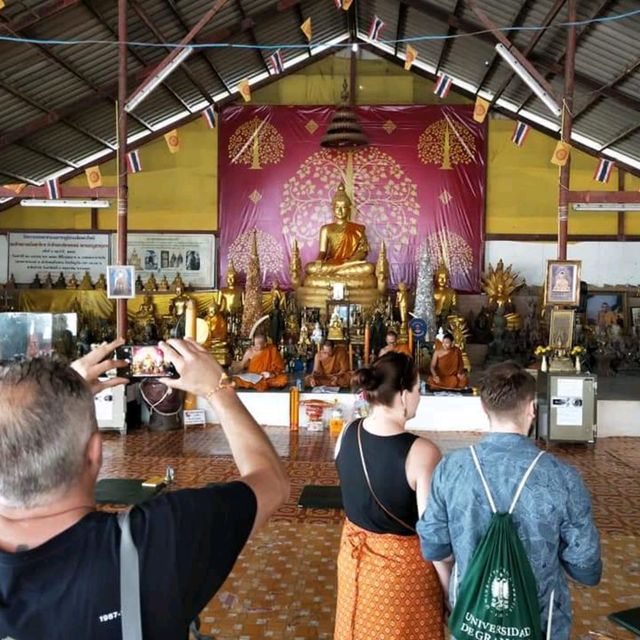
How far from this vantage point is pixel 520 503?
1506 millimetres

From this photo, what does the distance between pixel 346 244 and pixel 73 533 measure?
10.2m

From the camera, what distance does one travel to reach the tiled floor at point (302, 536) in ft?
9.43

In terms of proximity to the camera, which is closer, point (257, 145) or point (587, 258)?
point (587, 258)

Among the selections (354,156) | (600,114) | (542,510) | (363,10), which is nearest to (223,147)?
(354,156)

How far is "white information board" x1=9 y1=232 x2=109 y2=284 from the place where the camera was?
39.1ft

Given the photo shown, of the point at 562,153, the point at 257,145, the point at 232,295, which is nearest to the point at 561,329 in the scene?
the point at 562,153

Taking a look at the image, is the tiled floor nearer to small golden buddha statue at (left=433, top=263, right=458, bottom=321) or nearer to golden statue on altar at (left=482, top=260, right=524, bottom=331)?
small golden buddha statue at (left=433, top=263, right=458, bottom=321)

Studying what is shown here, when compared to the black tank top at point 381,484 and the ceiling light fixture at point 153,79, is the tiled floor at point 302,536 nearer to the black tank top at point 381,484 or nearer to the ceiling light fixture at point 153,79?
the black tank top at point 381,484

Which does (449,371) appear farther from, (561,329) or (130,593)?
(130,593)

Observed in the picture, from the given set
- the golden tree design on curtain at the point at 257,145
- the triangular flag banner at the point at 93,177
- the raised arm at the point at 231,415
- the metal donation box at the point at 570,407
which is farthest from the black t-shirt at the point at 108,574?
the golden tree design on curtain at the point at 257,145

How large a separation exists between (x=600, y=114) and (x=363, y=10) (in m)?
3.97

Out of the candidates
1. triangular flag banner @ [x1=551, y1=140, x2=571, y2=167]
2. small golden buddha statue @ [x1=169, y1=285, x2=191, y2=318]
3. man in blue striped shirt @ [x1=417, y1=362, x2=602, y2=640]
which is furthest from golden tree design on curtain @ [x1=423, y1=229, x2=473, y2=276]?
man in blue striped shirt @ [x1=417, y1=362, x2=602, y2=640]

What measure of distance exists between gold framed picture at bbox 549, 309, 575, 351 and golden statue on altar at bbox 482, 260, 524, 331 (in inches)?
158

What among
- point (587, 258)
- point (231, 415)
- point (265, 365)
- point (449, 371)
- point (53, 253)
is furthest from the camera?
point (53, 253)
